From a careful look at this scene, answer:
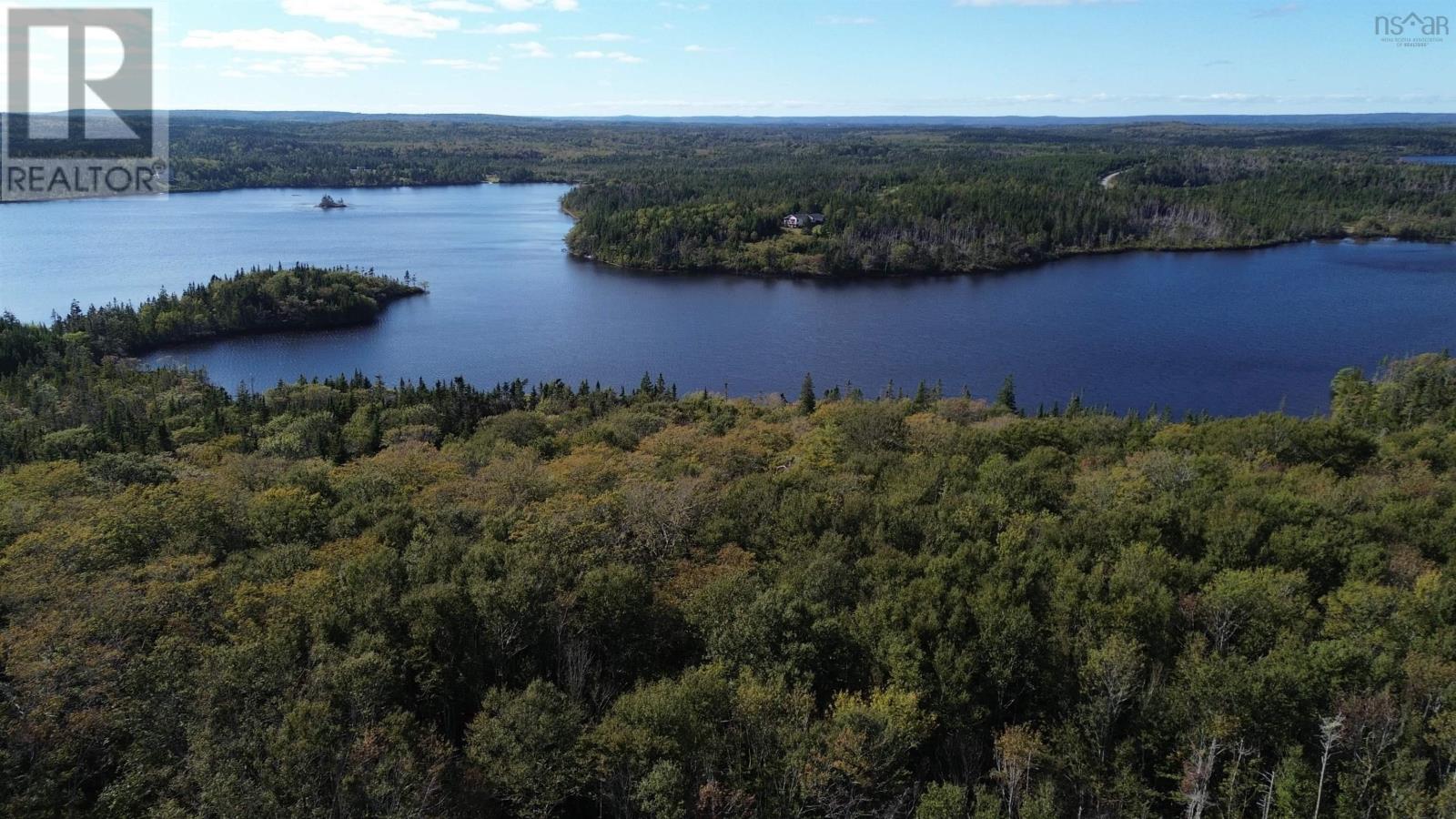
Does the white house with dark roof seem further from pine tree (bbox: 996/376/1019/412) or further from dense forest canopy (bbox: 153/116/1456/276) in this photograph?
pine tree (bbox: 996/376/1019/412)

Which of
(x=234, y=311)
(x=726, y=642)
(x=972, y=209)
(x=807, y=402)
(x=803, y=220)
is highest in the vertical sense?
(x=972, y=209)

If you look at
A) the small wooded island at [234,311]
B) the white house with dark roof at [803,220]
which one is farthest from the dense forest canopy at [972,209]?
the small wooded island at [234,311]

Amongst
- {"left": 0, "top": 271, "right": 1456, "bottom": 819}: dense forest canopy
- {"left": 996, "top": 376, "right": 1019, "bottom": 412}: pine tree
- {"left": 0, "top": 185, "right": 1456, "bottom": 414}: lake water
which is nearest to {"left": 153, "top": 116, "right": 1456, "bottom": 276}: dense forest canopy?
{"left": 0, "top": 185, "right": 1456, "bottom": 414}: lake water

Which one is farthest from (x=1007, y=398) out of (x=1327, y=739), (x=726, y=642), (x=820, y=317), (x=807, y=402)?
(x=726, y=642)

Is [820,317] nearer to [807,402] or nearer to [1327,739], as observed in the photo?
[807,402]

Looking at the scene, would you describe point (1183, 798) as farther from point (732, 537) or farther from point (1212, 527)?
point (732, 537)

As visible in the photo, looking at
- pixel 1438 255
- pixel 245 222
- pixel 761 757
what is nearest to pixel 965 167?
pixel 1438 255

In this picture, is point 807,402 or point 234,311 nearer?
point 807,402
